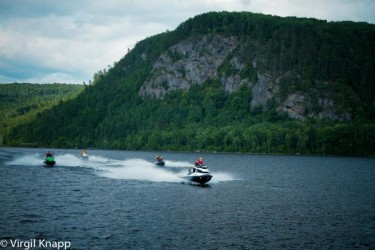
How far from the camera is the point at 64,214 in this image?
4588 centimetres

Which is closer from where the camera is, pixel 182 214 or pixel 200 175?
pixel 182 214

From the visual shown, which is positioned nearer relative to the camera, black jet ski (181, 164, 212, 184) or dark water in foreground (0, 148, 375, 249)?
dark water in foreground (0, 148, 375, 249)

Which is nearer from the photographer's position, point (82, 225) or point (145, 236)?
point (145, 236)

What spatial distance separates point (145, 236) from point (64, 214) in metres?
12.5

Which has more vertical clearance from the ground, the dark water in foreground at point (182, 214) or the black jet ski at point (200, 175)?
the black jet ski at point (200, 175)

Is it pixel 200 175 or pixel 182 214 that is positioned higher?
pixel 200 175

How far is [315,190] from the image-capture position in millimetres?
75625

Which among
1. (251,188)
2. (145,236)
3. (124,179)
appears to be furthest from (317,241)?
(124,179)

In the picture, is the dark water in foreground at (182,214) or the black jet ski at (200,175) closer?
the dark water in foreground at (182,214)

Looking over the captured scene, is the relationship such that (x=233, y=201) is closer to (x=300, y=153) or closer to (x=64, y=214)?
(x=64, y=214)

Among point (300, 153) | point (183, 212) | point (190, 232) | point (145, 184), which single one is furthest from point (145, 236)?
A: point (300, 153)

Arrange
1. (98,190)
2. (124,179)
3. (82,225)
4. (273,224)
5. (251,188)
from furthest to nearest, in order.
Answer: (124,179) → (251,188) → (98,190) → (273,224) → (82,225)

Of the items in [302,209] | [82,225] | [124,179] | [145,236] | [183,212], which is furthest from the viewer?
[124,179]

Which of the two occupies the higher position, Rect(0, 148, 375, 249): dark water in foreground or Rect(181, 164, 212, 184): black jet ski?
Rect(181, 164, 212, 184): black jet ski
